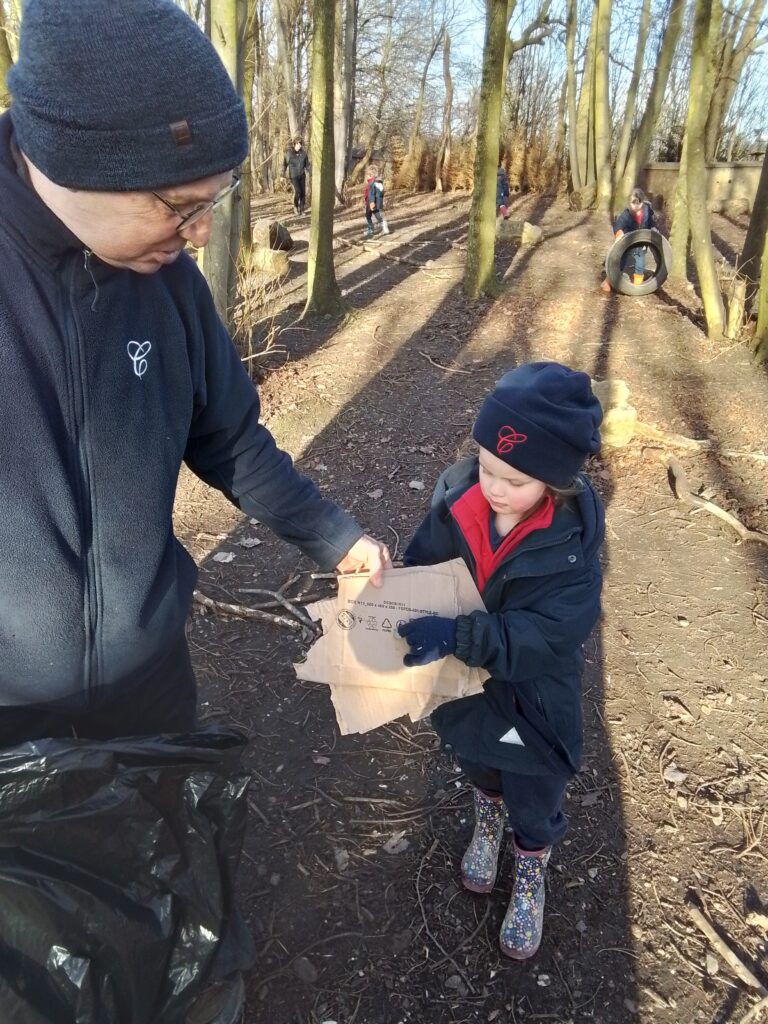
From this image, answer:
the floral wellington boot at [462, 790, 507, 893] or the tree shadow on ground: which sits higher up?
the floral wellington boot at [462, 790, 507, 893]

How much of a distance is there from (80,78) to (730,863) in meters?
2.95

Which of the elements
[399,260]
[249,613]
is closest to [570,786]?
[249,613]

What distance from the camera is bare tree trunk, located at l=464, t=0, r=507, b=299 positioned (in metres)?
8.21

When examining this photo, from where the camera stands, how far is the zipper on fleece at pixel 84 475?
1271mm

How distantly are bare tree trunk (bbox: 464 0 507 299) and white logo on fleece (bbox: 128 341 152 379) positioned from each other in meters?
8.28

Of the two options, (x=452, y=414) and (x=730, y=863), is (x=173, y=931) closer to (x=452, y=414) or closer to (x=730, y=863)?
(x=730, y=863)

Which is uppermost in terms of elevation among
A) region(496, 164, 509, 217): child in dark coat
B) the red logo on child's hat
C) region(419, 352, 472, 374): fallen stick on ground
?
region(496, 164, 509, 217): child in dark coat

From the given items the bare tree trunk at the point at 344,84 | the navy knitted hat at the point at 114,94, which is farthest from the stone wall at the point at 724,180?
the navy knitted hat at the point at 114,94

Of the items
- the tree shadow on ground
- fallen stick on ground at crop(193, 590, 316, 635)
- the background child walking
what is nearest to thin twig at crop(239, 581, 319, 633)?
fallen stick on ground at crop(193, 590, 316, 635)

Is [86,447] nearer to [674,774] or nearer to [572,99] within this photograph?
[674,774]

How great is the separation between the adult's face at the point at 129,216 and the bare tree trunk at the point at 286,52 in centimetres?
2303

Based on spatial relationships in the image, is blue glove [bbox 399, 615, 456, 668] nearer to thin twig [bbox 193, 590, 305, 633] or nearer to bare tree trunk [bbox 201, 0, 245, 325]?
thin twig [bbox 193, 590, 305, 633]

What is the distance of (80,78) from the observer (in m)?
1.02

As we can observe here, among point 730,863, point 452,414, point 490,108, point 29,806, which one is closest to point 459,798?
point 730,863
